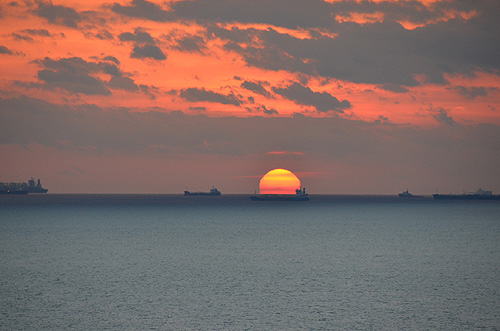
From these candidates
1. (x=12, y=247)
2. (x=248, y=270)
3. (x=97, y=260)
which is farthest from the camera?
(x=12, y=247)

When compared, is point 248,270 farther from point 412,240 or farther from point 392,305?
point 412,240

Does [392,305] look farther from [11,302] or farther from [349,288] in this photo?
[11,302]

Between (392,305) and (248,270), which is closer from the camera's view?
(392,305)

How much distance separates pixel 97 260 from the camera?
6631 cm

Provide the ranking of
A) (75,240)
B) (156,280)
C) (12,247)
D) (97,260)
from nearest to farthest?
1. (156,280)
2. (97,260)
3. (12,247)
4. (75,240)

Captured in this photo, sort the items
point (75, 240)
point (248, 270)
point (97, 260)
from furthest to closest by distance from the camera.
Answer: point (75, 240) → point (97, 260) → point (248, 270)

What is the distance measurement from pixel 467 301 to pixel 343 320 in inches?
455

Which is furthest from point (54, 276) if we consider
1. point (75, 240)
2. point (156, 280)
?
point (75, 240)

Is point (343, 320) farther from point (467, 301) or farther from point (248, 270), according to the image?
point (248, 270)

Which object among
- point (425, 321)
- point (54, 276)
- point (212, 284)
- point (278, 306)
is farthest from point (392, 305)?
point (54, 276)

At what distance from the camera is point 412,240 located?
96.6 metres

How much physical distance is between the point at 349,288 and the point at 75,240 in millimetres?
58938

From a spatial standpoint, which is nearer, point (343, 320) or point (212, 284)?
point (343, 320)

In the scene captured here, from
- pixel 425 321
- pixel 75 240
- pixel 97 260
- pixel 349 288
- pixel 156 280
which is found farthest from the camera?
pixel 75 240
